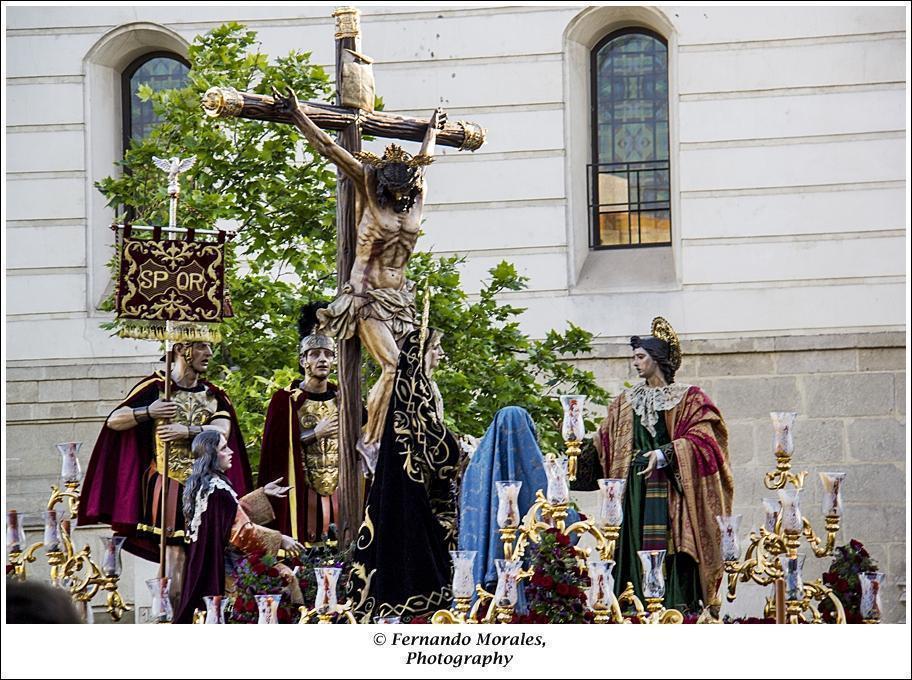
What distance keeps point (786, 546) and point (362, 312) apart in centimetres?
215

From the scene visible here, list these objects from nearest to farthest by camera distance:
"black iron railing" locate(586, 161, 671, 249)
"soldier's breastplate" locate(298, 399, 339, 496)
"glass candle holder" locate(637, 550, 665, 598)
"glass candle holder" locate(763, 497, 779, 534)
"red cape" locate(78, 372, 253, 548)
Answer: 1. "glass candle holder" locate(637, 550, 665, 598)
2. "glass candle holder" locate(763, 497, 779, 534)
3. "red cape" locate(78, 372, 253, 548)
4. "soldier's breastplate" locate(298, 399, 339, 496)
5. "black iron railing" locate(586, 161, 671, 249)

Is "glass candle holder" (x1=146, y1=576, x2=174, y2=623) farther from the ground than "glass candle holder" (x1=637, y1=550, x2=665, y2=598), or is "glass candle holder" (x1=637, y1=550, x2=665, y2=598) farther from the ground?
"glass candle holder" (x1=637, y1=550, x2=665, y2=598)

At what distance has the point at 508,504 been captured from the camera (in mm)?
9500

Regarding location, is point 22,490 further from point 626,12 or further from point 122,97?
point 626,12

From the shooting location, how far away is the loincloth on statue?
10.5m

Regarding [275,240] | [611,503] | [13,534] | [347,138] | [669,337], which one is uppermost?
[347,138]

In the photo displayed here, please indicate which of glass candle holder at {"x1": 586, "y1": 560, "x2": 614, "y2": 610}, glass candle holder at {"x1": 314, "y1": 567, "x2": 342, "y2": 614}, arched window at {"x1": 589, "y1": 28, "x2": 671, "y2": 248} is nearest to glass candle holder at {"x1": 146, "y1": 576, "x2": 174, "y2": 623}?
glass candle holder at {"x1": 314, "y1": 567, "x2": 342, "y2": 614}

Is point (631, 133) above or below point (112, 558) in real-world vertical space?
above

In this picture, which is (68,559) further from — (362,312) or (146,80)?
(146,80)

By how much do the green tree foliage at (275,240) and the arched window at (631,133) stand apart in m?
1.48

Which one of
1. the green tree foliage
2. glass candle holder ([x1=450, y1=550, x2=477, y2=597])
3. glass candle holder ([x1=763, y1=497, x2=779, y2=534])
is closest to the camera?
glass candle holder ([x1=450, y1=550, x2=477, y2=597])

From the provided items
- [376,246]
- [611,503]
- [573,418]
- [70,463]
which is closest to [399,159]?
[376,246]

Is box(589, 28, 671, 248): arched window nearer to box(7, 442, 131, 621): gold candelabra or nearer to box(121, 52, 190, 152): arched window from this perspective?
box(121, 52, 190, 152): arched window

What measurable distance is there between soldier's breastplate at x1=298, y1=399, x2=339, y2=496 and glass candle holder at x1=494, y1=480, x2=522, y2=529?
1.62 meters
